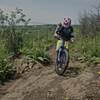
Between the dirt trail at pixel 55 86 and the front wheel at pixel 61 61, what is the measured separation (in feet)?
0.53

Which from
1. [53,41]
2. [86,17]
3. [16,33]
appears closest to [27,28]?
[16,33]

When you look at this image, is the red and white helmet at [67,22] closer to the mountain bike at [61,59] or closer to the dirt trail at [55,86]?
the mountain bike at [61,59]

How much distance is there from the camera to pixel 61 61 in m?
9.07

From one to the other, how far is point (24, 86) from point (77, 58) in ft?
8.63

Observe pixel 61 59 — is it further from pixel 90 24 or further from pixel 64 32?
pixel 90 24

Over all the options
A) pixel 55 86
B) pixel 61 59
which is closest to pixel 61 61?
pixel 61 59

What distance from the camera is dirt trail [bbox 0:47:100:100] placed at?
7.16m

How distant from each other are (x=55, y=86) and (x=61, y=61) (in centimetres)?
131

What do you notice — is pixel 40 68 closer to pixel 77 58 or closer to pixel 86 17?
pixel 77 58

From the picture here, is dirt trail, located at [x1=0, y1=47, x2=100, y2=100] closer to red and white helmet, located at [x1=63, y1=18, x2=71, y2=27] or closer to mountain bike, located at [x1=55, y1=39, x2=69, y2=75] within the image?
mountain bike, located at [x1=55, y1=39, x2=69, y2=75]

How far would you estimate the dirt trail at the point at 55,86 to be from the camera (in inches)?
282

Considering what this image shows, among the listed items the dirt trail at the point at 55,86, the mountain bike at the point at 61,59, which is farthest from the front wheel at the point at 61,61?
the dirt trail at the point at 55,86

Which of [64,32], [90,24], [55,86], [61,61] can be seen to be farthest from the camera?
[90,24]

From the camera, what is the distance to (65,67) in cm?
880
